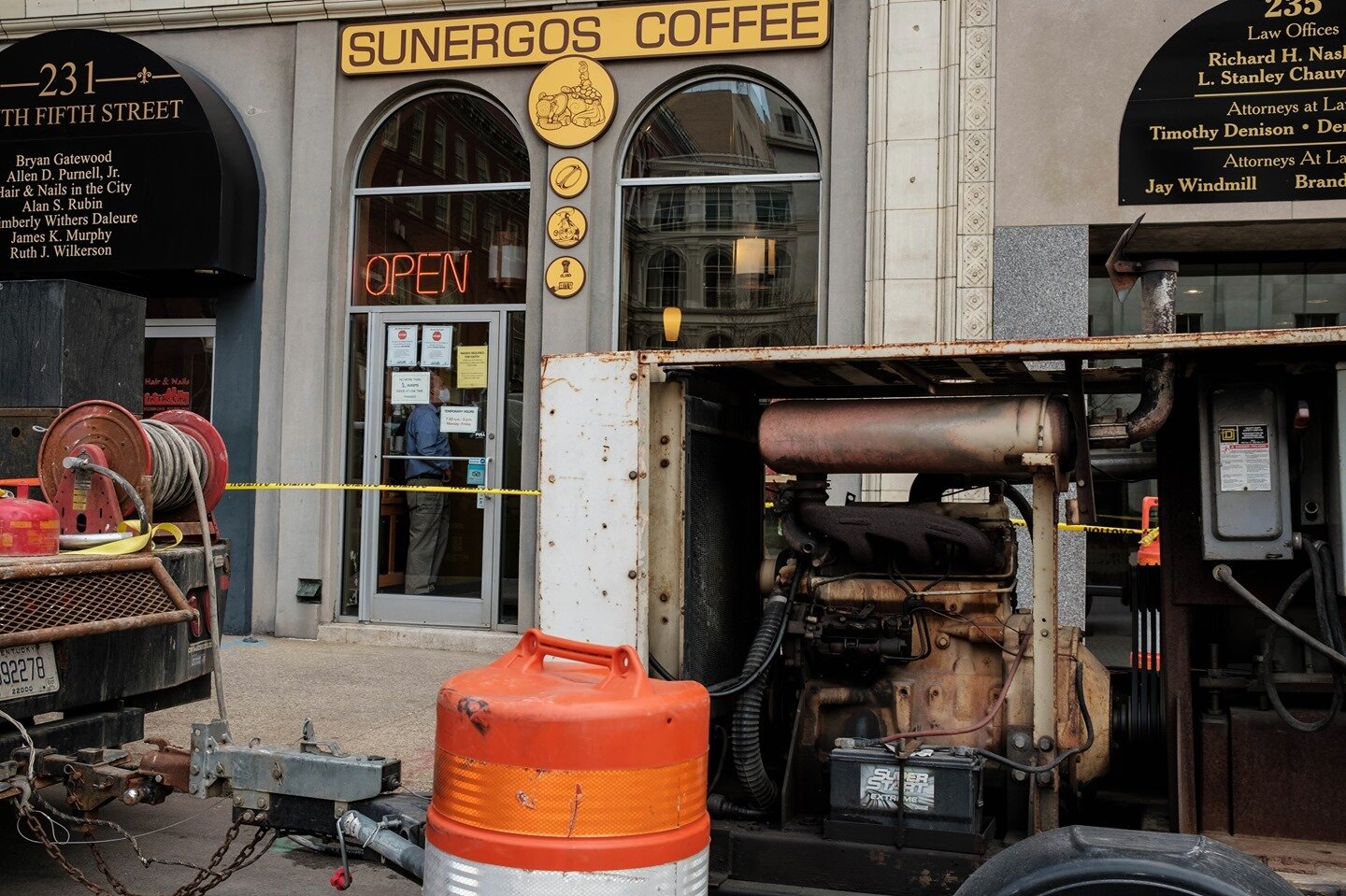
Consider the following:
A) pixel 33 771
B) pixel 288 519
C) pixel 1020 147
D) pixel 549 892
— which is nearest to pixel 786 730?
pixel 549 892

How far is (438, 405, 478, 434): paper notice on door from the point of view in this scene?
34.6 feet

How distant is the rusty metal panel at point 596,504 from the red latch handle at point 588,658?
31.6 inches

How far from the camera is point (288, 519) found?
A: 421 inches

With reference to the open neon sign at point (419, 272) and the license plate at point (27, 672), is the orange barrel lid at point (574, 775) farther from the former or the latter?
Answer: the open neon sign at point (419, 272)

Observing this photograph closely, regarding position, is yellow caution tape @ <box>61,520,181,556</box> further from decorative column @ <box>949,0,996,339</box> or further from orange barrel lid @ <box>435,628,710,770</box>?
decorative column @ <box>949,0,996,339</box>

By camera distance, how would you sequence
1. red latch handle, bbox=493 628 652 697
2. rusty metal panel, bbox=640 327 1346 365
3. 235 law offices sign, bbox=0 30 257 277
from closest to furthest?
red latch handle, bbox=493 628 652 697 < rusty metal panel, bbox=640 327 1346 365 < 235 law offices sign, bbox=0 30 257 277

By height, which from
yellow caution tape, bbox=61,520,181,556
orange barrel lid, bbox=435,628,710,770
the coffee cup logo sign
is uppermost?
the coffee cup logo sign

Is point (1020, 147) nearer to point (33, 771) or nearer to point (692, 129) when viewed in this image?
point (692, 129)

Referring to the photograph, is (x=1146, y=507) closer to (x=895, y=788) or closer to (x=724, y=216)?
(x=724, y=216)

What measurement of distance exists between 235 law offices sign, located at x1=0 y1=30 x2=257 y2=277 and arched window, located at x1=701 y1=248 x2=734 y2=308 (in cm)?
373

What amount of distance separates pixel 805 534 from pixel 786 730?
2.59 ft

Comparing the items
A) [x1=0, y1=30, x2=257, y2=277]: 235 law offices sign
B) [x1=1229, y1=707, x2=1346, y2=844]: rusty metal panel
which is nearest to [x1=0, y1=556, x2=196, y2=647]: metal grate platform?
[x1=1229, y1=707, x2=1346, y2=844]: rusty metal panel

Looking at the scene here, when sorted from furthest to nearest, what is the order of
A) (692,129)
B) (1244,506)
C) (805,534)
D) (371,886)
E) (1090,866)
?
(692,129)
(371,886)
(805,534)
(1244,506)
(1090,866)

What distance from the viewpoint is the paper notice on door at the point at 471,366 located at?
1056 centimetres
